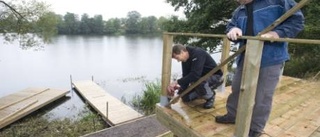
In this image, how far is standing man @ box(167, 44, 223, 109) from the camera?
3242 millimetres

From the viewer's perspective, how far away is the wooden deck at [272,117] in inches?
108

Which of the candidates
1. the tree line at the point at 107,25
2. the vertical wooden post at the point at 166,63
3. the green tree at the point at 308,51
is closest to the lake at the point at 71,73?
the green tree at the point at 308,51

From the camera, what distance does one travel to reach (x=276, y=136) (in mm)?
2658

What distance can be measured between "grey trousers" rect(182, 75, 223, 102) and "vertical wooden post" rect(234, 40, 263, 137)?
124 cm

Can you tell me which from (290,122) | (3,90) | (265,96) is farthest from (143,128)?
(3,90)

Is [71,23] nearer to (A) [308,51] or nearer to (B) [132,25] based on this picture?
(B) [132,25]

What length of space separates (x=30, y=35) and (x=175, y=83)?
13273mm

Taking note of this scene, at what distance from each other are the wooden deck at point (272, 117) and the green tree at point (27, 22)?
12.6m

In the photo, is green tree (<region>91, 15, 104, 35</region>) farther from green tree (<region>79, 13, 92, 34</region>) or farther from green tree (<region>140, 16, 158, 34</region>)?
green tree (<region>140, 16, 158, 34</region>)

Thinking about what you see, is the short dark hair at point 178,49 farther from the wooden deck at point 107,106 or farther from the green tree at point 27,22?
the green tree at point 27,22

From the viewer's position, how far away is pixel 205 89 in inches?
132

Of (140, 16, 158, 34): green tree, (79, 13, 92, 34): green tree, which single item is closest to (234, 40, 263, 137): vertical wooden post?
(140, 16, 158, 34): green tree

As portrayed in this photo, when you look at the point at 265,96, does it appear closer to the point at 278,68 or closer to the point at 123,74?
the point at 278,68

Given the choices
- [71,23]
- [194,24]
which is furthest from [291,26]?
[71,23]
